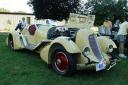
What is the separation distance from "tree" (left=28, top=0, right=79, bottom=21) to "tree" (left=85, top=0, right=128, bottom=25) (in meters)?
2.84

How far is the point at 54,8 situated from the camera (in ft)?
93.9

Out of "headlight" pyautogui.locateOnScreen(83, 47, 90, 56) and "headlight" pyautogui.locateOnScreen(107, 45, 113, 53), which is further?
"headlight" pyautogui.locateOnScreen(107, 45, 113, 53)

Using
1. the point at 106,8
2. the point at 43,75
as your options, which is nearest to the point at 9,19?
the point at 106,8

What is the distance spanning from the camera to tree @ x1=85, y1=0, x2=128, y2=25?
29677 mm

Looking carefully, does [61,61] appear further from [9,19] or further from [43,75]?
[9,19]

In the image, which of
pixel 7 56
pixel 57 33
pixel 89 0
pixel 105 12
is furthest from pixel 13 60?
pixel 89 0

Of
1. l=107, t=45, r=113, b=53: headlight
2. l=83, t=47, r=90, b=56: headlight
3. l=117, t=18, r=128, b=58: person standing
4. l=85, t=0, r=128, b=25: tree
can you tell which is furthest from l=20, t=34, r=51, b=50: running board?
l=85, t=0, r=128, b=25: tree

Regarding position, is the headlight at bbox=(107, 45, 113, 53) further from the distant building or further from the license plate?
the distant building

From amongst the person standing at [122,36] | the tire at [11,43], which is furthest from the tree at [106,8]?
the tire at [11,43]

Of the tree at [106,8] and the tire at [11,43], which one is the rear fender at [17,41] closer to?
the tire at [11,43]

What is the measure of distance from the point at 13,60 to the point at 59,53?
81.1 inches

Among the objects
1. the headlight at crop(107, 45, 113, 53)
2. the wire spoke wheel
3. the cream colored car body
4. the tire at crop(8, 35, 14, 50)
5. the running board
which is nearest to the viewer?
the cream colored car body

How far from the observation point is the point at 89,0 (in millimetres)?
32969

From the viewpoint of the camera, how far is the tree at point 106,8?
29677mm
